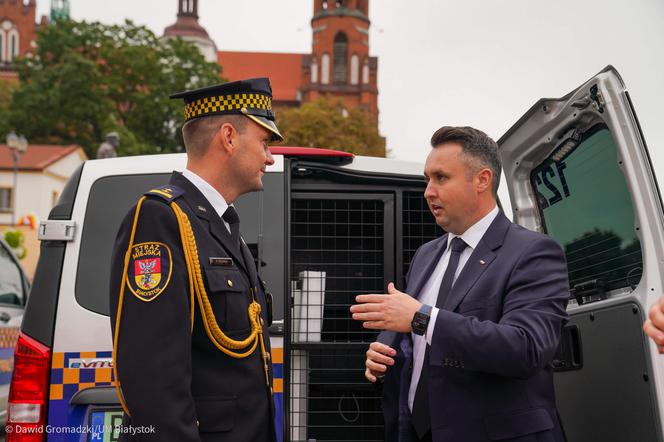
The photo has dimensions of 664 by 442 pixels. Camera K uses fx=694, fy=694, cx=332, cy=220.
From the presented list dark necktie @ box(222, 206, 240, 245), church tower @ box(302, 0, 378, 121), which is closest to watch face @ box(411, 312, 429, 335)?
dark necktie @ box(222, 206, 240, 245)

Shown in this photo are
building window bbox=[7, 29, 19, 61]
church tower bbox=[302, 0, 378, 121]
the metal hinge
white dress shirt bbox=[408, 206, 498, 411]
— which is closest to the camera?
white dress shirt bbox=[408, 206, 498, 411]

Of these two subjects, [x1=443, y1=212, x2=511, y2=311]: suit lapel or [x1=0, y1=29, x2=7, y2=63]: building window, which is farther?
[x1=0, y1=29, x2=7, y2=63]: building window

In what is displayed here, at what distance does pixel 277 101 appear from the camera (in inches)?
3105

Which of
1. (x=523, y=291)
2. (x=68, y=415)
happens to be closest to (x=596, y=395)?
(x=523, y=291)

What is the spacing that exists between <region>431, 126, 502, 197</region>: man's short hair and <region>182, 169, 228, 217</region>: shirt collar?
0.89 meters

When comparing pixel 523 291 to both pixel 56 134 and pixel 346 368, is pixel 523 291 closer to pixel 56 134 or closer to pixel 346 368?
pixel 346 368

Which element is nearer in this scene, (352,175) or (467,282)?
(467,282)

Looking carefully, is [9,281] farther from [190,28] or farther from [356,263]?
[190,28]

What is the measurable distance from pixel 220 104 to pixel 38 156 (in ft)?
135

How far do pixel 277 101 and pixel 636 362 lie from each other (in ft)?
256

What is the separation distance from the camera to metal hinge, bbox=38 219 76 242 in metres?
3.14

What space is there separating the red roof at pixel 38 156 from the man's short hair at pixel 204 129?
1506 inches

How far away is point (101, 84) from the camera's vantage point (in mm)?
35844

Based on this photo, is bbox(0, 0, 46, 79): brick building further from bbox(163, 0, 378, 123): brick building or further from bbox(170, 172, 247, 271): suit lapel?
bbox(170, 172, 247, 271): suit lapel
